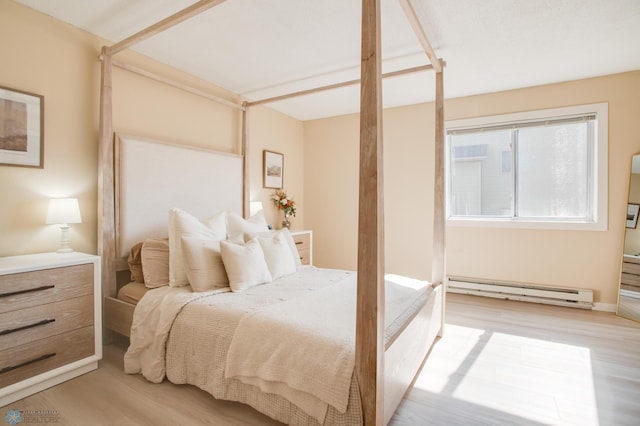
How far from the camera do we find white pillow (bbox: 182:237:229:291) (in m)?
2.24

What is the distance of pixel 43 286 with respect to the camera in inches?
75.9

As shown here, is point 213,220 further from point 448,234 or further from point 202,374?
point 448,234

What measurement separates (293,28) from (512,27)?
1.69 metres

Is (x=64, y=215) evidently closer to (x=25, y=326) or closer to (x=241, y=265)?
(x=25, y=326)

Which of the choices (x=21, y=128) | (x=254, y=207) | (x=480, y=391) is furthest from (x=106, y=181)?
(x=480, y=391)

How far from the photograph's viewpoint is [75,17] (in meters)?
2.34

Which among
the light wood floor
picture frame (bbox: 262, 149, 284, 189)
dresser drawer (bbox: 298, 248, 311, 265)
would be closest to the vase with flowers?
picture frame (bbox: 262, 149, 284, 189)

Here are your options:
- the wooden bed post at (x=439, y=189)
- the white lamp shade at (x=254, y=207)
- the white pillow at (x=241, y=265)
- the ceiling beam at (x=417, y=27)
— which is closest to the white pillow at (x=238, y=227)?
the white pillow at (x=241, y=265)

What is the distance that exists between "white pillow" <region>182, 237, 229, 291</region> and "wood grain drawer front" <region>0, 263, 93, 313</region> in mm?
621

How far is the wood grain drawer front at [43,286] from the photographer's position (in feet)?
5.87

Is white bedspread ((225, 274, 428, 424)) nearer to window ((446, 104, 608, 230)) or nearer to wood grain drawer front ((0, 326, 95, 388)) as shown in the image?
wood grain drawer front ((0, 326, 95, 388))

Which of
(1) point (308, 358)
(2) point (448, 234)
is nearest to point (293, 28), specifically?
(1) point (308, 358)

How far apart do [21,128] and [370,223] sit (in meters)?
2.49

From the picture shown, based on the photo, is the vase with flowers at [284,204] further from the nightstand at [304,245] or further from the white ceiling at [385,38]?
the white ceiling at [385,38]
